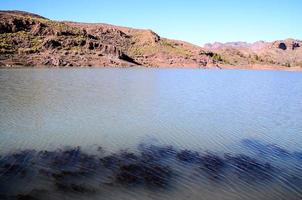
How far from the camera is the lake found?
38.5 ft

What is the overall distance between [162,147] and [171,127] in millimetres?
4773

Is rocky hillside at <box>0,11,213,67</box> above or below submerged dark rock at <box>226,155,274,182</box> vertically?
above

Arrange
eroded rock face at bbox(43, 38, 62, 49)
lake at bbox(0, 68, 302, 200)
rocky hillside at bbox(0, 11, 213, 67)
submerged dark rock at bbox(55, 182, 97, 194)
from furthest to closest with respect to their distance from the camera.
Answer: eroded rock face at bbox(43, 38, 62, 49) < rocky hillside at bbox(0, 11, 213, 67) < lake at bbox(0, 68, 302, 200) < submerged dark rock at bbox(55, 182, 97, 194)

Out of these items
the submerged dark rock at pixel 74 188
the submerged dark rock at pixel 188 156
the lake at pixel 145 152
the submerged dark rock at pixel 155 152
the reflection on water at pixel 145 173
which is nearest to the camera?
the submerged dark rock at pixel 74 188

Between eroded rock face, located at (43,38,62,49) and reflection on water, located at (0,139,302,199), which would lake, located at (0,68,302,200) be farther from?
eroded rock face, located at (43,38,62,49)

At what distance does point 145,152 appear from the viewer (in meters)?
16.2

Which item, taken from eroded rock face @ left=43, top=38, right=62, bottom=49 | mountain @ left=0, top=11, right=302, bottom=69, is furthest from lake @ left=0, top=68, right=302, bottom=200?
Answer: eroded rock face @ left=43, top=38, right=62, bottom=49

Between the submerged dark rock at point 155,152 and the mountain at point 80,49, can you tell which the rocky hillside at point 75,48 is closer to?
the mountain at point 80,49

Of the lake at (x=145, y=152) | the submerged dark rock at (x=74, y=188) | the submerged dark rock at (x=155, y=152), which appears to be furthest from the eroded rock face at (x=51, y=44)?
the submerged dark rock at (x=74, y=188)

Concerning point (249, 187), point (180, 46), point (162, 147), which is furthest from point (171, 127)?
point (180, 46)

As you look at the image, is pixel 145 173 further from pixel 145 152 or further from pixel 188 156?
pixel 188 156

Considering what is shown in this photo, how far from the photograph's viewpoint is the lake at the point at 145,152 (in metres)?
11.7

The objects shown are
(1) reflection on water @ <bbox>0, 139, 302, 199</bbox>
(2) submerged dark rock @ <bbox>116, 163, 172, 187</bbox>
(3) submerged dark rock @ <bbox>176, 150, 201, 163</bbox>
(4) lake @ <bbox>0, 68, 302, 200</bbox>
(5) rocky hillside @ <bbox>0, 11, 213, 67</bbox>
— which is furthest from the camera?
(5) rocky hillside @ <bbox>0, 11, 213, 67</bbox>

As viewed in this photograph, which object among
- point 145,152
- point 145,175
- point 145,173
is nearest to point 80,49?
point 145,152
